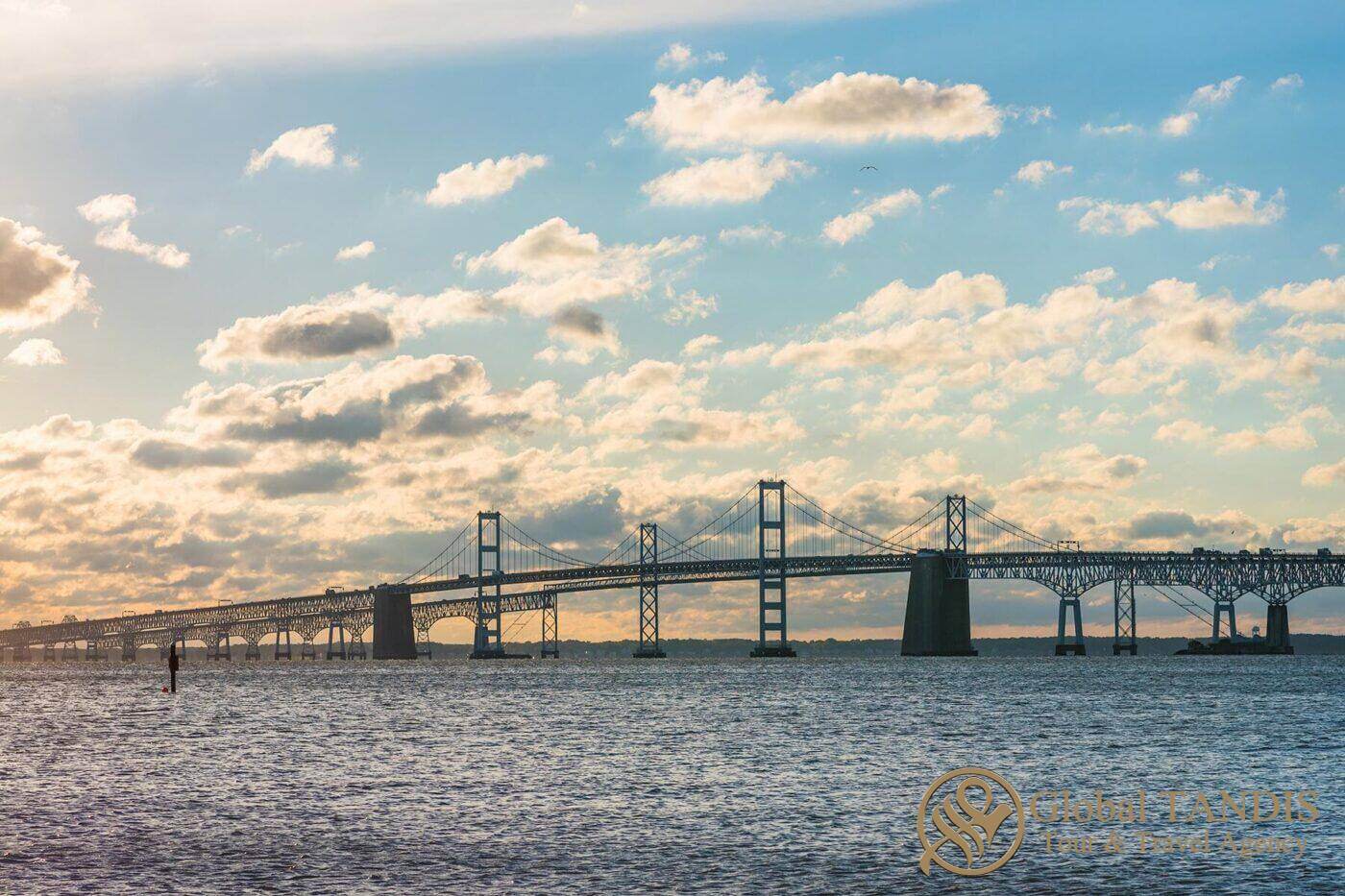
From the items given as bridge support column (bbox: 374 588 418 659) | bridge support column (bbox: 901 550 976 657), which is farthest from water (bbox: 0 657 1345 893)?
bridge support column (bbox: 374 588 418 659)

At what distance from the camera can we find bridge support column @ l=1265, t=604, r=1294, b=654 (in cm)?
18788

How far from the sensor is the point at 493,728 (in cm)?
5419

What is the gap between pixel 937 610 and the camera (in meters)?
158

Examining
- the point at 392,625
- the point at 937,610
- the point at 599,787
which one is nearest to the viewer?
the point at 599,787

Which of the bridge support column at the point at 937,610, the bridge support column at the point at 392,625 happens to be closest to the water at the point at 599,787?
the bridge support column at the point at 937,610

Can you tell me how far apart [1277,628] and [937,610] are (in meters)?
57.0

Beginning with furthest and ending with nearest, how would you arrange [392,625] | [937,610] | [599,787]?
[392,625] < [937,610] < [599,787]

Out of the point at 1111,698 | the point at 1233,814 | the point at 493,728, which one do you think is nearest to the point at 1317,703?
the point at 1111,698

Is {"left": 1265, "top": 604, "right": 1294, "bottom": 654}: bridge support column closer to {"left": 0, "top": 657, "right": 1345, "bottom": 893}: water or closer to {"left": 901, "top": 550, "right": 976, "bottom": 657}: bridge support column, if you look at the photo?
{"left": 901, "top": 550, "right": 976, "bottom": 657}: bridge support column

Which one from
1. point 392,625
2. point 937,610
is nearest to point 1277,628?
point 937,610

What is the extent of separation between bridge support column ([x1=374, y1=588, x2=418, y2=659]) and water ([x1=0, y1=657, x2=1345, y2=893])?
11047cm

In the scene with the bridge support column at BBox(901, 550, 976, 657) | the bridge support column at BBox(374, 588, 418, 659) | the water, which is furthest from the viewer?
the bridge support column at BBox(374, 588, 418, 659)

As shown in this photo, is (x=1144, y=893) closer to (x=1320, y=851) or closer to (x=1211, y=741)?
(x=1320, y=851)

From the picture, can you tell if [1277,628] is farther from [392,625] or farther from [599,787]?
[599,787]
